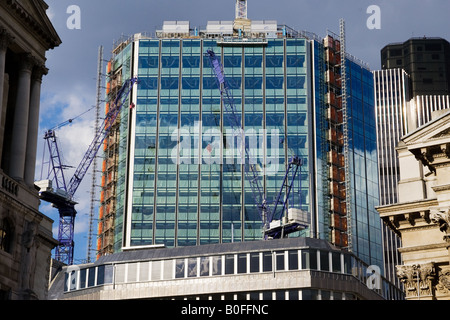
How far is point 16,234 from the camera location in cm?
5828

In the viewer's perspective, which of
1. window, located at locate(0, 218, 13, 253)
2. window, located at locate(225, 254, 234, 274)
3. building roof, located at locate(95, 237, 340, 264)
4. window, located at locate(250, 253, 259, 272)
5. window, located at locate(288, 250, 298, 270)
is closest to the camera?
window, located at locate(0, 218, 13, 253)

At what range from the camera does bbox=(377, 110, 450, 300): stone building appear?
62.8 meters

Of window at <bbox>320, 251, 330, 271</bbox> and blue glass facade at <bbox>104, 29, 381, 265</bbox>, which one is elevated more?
blue glass facade at <bbox>104, 29, 381, 265</bbox>

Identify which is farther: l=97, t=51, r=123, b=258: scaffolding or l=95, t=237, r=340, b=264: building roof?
l=97, t=51, r=123, b=258: scaffolding

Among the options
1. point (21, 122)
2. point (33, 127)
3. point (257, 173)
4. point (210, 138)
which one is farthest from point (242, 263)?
point (210, 138)

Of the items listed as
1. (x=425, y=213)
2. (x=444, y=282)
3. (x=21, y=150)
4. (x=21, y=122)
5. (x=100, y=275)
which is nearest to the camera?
(x=21, y=150)

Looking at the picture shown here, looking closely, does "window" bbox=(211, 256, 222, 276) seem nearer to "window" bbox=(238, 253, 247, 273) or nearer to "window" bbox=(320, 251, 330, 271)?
"window" bbox=(238, 253, 247, 273)

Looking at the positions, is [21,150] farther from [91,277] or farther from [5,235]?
[91,277]

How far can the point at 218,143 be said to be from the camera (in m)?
192

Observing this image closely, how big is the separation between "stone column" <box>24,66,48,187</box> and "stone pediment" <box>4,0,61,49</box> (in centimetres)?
228

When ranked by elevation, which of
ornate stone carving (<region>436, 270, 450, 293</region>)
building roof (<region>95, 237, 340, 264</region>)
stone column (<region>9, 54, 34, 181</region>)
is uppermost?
building roof (<region>95, 237, 340, 264</region>)

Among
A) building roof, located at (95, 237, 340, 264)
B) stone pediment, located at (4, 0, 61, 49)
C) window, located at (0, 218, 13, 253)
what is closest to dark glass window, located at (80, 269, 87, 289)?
building roof, located at (95, 237, 340, 264)

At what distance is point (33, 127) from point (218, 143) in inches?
5064
